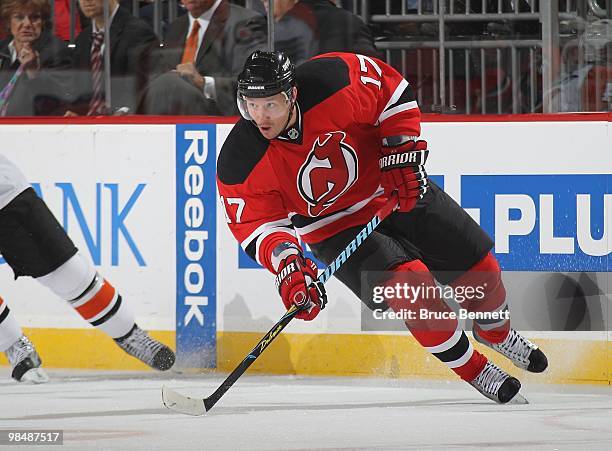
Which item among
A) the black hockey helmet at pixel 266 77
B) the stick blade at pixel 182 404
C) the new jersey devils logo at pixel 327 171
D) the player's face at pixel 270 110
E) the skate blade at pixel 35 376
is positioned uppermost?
the black hockey helmet at pixel 266 77

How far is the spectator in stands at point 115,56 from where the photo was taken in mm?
4980

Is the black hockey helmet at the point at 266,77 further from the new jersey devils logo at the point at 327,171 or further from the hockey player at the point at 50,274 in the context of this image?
the hockey player at the point at 50,274

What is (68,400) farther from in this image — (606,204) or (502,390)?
(606,204)

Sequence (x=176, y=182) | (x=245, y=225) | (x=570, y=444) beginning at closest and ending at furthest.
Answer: (x=570, y=444)
(x=245, y=225)
(x=176, y=182)

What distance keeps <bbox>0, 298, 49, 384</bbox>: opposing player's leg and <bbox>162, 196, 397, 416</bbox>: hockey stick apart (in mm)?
1021

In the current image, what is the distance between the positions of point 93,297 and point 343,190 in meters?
1.23

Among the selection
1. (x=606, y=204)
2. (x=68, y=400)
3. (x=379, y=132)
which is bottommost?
(x=68, y=400)

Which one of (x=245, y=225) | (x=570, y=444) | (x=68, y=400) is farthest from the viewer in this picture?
(x=68, y=400)

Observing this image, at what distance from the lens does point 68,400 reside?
446 cm

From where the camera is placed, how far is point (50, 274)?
4996mm

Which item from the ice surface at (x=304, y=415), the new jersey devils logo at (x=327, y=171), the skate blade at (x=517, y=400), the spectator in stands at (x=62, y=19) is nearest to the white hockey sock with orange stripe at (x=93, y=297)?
the ice surface at (x=304, y=415)

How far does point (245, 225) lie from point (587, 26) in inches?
56.7

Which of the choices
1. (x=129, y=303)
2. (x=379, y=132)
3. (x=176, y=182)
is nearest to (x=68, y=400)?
(x=129, y=303)

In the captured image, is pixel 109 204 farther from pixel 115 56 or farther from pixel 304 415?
pixel 304 415
